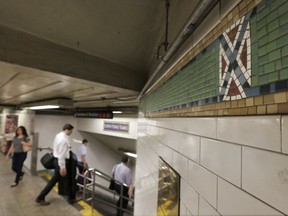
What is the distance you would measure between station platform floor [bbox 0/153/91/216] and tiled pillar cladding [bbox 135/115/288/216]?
390 centimetres

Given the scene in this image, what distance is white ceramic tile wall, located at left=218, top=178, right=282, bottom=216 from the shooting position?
52cm

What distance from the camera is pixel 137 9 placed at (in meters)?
1.31

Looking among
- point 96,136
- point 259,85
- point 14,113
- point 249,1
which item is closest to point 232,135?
point 259,85

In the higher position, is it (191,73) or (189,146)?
(191,73)

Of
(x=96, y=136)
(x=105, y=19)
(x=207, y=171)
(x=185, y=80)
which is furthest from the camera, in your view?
(x=96, y=136)

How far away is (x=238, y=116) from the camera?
61 centimetres

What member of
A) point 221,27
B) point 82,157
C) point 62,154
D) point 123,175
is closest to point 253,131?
point 221,27

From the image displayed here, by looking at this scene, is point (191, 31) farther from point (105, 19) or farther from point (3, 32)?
point (3, 32)

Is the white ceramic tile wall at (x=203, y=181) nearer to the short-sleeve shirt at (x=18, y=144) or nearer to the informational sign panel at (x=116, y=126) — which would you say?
the informational sign panel at (x=116, y=126)

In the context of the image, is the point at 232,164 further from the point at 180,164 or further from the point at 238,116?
the point at 180,164

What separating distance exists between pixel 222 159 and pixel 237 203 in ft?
0.50

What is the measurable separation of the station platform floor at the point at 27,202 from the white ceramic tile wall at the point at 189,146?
3.86 meters

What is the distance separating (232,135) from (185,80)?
1.62ft

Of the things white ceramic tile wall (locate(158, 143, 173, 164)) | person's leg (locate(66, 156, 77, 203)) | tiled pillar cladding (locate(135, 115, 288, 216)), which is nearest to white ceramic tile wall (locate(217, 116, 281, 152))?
tiled pillar cladding (locate(135, 115, 288, 216))
